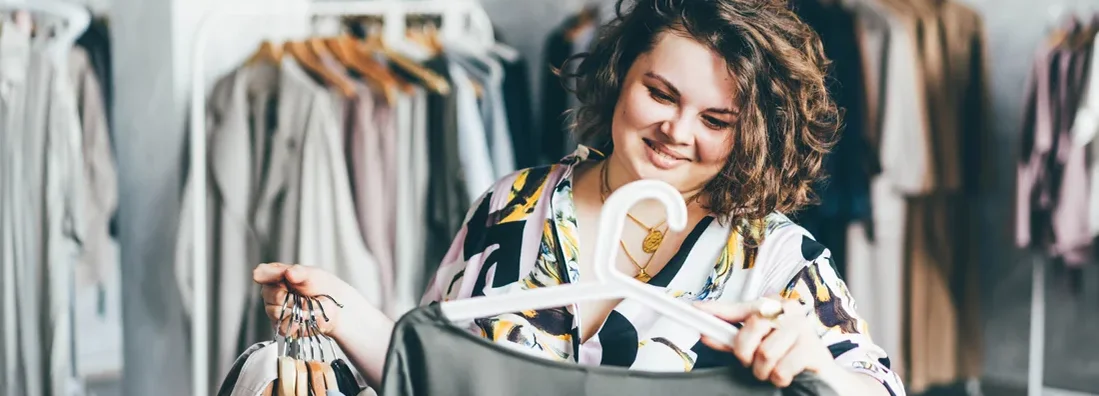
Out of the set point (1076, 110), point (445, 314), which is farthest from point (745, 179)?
point (1076, 110)

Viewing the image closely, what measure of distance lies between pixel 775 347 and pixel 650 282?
0.23m

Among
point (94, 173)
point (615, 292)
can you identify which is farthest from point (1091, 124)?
point (94, 173)

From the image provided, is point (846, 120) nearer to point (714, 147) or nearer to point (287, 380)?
point (714, 147)

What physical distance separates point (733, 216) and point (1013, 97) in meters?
1.52

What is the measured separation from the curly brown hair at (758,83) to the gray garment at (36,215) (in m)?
1.11

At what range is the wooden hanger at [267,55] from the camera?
69.4 inches

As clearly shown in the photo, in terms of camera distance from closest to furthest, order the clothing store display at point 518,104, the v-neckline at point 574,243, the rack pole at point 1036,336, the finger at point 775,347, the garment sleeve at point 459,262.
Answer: the finger at point 775,347 < the v-neckline at point 574,243 < the garment sleeve at point 459,262 < the clothing store display at point 518,104 < the rack pole at point 1036,336

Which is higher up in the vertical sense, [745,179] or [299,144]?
[745,179]

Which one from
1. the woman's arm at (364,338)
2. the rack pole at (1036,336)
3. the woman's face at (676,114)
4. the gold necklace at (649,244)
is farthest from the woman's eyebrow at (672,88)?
the rack pole at (1036,336)

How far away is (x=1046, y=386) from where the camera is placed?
223 centimetres

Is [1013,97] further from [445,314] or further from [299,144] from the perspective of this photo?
[445,314]

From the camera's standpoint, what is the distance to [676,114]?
913 millimetres

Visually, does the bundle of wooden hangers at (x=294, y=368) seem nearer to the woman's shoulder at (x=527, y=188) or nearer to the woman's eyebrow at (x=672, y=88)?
the woman's shoulder at (x=527, y=188)

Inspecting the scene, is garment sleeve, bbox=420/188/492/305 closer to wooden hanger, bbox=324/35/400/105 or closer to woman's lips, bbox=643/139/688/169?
woman's lips, bbox=643/139/688/169
